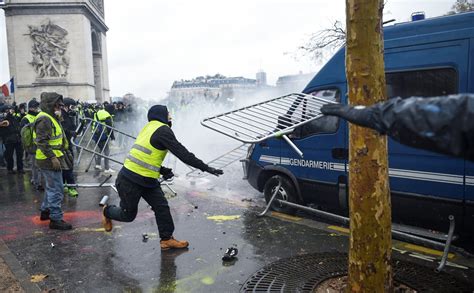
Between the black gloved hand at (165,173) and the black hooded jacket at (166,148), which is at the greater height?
the black hooded jacket at (166,148)

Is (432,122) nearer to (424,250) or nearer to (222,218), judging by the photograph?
(424,250)

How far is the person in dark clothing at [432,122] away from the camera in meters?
1.73

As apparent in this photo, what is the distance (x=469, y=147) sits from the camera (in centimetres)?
174

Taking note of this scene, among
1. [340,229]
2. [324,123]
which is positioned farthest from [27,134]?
[340,229]

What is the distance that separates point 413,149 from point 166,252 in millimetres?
3058

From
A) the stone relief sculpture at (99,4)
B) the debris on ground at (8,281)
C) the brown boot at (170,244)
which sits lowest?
the debris on ground at (8,281)

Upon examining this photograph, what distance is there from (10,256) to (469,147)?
4.85m

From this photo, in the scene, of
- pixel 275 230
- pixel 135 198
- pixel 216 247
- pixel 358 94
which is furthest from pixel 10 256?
pixel 358 94

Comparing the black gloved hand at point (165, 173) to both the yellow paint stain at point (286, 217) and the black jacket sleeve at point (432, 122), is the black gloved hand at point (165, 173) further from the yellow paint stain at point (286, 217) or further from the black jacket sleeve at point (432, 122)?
the black jacket sleeve at point (432, 122)

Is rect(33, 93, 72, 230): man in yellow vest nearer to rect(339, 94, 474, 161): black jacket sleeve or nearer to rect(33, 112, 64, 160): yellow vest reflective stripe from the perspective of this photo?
rect(33, 112, 64, 160): yellow vest reflective stripe

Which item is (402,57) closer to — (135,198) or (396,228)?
(396,228)

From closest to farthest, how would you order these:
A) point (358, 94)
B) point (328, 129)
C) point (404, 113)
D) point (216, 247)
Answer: point (404, 113) → point (358, 94) → point (216, 247) → point (328, 129)

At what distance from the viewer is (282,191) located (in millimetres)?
5922

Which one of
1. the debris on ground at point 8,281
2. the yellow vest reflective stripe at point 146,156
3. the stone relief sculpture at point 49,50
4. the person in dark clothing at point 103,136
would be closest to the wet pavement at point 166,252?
the debris on ground at point 8,281
